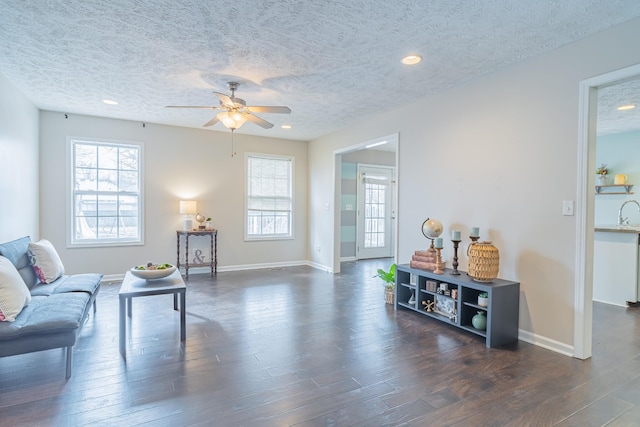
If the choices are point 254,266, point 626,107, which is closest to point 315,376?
point 254,266

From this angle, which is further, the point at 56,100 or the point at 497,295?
the point at 56,100

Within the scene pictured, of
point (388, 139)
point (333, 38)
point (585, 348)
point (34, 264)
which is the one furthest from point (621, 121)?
point (34, 264)

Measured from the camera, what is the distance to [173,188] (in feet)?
19.4

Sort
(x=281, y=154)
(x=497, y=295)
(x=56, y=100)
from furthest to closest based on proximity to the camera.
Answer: (x=281, y=154), (x=56, y=100), (x=497, y=295)

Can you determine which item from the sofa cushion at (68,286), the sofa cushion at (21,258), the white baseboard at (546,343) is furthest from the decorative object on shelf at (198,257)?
the white baseboard at (546,343)

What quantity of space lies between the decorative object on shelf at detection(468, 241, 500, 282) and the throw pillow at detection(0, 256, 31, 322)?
360cm

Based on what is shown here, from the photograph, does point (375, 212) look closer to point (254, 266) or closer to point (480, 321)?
point (254, 266)

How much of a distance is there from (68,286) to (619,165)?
25.3 feet

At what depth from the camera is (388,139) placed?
16.0 feet

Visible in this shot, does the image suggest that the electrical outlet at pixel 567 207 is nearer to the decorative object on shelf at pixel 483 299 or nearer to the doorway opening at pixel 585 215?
the doorway opening at pixel 585 215

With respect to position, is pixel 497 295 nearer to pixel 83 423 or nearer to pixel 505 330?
pixel 505 330

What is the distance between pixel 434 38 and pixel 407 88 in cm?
115

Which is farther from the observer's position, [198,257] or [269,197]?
[269,197]

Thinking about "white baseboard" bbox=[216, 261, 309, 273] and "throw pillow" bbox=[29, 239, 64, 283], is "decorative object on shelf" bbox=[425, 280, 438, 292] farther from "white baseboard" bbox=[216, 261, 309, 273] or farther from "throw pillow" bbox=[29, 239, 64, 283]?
"throw pillow" bbox=[29, 239, 64, 283]
